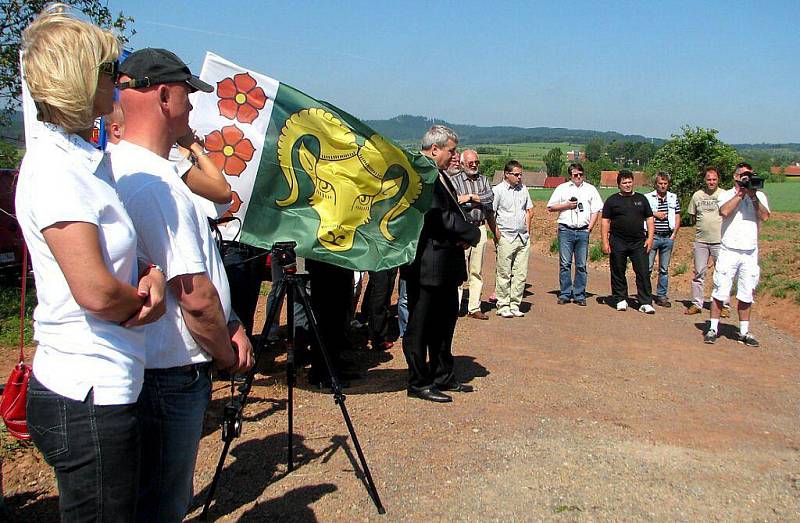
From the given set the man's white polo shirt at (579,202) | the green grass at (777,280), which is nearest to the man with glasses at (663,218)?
the man's white polo shirt at (579,202)

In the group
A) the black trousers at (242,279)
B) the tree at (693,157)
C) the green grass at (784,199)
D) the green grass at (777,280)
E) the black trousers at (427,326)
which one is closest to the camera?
the black trousers at (427,326)

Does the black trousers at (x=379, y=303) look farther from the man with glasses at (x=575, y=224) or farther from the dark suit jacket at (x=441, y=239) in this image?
the man with glasses at (x=575, y=224)

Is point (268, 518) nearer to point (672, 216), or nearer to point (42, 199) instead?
point (42, 199)

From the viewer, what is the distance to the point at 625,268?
1060 centimetres

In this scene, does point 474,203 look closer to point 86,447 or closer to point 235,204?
point 235,204

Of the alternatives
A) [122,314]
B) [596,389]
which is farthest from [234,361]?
[596,389]

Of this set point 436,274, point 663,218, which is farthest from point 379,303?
point 663,218

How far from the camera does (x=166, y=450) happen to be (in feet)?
7.43

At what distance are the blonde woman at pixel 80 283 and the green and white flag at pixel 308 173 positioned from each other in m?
3.12

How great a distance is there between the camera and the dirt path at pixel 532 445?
13.5 ft

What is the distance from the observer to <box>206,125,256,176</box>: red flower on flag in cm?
521

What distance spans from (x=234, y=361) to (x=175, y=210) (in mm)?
601

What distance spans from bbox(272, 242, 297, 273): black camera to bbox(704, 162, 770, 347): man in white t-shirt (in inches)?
239

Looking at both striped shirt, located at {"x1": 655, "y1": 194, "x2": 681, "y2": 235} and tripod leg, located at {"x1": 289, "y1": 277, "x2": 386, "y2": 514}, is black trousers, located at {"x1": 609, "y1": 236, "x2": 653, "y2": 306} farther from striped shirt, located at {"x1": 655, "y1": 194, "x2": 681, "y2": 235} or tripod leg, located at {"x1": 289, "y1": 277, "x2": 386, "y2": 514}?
tripod leg, located at {"x1": 289, "y1": 277, "x2": 386, "y2": 514}
